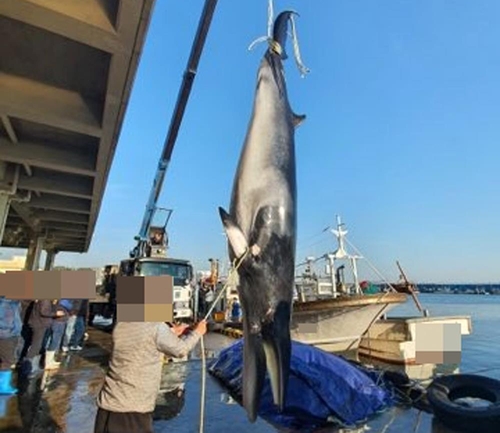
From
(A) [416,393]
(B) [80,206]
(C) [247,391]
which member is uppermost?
(B) [80,206]

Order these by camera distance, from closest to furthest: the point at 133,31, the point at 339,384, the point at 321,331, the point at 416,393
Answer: the point at 133,31, the point at 339,384, the point at 416,393, the point at 321,331

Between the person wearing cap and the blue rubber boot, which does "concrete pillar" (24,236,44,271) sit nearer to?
the person wearing cap

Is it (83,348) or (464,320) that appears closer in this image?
(83,348)

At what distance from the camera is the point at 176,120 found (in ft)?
49.8

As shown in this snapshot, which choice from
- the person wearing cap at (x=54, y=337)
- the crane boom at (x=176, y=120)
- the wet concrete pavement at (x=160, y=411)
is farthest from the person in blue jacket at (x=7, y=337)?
the crane boom at (x=176, y=120)

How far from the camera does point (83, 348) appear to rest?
12.0 metres

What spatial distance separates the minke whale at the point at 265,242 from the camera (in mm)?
2102

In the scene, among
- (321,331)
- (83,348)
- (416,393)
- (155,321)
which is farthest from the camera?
(321,331)

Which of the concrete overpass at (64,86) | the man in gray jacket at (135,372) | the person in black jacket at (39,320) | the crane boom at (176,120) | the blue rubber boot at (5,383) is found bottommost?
the blue rubber boot at (5,383)

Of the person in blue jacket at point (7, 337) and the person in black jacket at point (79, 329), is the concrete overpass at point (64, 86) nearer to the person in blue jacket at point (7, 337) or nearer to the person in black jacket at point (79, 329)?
the person in blue jacket at point (7, 337)

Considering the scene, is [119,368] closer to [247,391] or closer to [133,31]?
[247,391]

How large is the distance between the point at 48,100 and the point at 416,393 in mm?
7467

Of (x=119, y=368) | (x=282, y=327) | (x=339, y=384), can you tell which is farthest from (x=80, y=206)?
(x=282, y=327)

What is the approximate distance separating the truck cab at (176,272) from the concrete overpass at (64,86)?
5.45 meters
